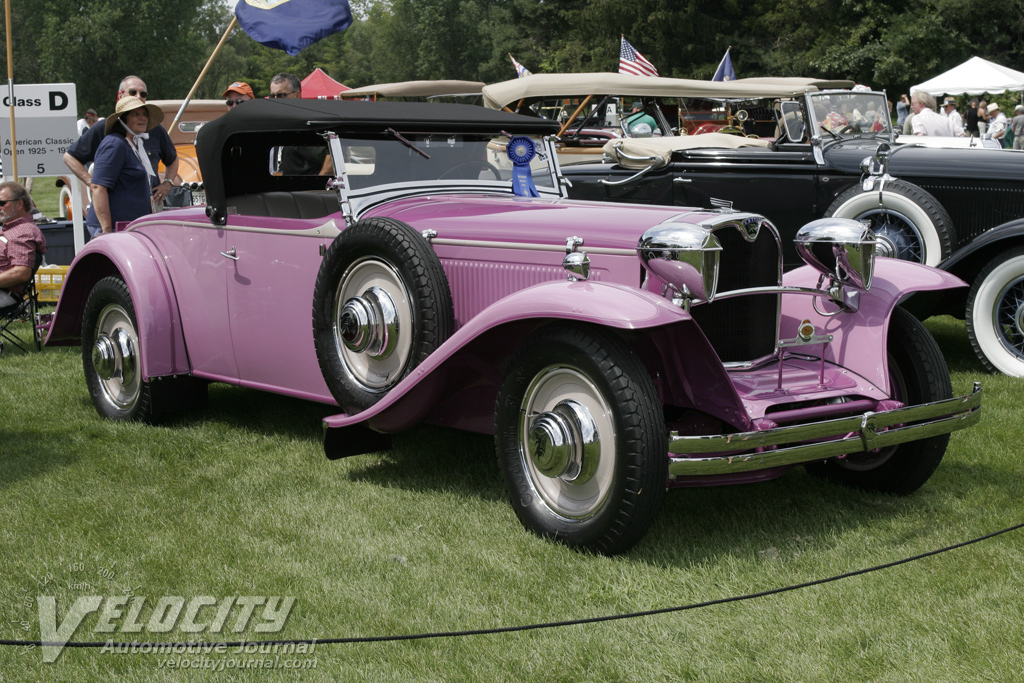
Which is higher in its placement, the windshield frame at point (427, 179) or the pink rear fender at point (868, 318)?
the windshield frame at point (427, 179)

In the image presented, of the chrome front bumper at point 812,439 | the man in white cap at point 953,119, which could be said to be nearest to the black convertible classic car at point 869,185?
the chrome front bumper at point 812,439

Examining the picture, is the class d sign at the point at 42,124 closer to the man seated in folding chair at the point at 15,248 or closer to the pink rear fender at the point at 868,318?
the man seated in folding chair at the point at 15,248

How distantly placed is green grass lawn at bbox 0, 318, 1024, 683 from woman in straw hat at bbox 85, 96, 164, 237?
2293 millimetres

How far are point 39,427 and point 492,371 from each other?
288 cm

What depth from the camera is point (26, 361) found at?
23.8 ft

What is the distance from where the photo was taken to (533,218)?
13.6 feet

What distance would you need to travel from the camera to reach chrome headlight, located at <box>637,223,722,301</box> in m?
3.45

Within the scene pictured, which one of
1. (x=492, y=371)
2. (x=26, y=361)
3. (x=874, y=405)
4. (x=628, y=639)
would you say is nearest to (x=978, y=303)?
(x=874, y=405)

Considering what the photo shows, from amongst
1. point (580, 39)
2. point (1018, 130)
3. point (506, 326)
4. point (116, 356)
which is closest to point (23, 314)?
point (116, 356)

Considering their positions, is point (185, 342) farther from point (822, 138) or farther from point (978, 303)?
point (822, 138)

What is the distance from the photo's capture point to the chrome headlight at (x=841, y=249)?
391 centimetres

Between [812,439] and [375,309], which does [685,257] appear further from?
[375,309]

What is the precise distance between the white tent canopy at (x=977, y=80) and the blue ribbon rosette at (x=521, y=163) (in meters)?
19.0

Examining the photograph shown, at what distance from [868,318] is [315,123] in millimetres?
2516
